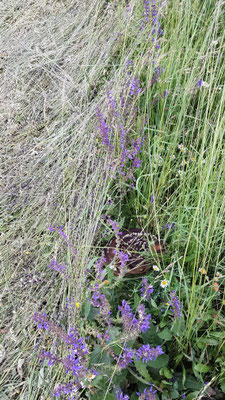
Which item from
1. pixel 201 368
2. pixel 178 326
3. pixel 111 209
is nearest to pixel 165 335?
pixel 178 326

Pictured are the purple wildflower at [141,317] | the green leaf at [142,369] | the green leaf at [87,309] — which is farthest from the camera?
the green leaf at [87,309]

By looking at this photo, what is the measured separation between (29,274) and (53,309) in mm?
250

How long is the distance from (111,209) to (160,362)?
729 millimetres

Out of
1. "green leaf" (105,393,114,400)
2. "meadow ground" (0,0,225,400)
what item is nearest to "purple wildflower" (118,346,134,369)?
"meadow ground" (0,0,225,400)

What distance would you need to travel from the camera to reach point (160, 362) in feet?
3.91

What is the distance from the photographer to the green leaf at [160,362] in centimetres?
118

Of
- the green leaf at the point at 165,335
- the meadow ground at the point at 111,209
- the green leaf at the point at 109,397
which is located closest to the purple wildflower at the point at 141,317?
the meadow ground at the point at 111,209

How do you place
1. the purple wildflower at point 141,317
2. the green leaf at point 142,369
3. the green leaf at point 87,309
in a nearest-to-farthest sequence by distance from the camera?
the purple wildflower at point 141,317 < the green leaf at point 142,369 < the green leaf at point 87,309

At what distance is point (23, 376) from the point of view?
4.59 ft

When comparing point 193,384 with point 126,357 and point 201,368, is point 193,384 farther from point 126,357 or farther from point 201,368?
point 126,357

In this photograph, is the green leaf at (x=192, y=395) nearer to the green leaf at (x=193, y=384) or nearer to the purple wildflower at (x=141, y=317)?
the green leaf at (x=193, y=384)

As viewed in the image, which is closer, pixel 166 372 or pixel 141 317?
pixel 141 317

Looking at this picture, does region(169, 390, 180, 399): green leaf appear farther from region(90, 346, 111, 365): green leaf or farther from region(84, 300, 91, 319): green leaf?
region(84, 300, 91, 319): green leaf

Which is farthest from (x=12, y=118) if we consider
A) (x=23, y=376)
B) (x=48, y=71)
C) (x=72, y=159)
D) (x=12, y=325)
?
(x=23, y=376)
